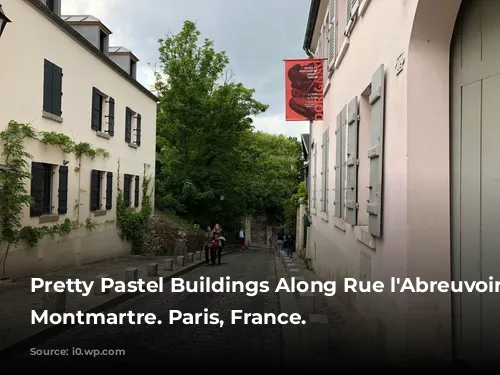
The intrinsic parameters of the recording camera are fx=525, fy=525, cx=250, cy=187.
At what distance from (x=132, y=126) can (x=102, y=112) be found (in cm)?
366

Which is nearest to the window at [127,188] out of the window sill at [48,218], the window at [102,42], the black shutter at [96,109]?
the black shutter at [96,109]

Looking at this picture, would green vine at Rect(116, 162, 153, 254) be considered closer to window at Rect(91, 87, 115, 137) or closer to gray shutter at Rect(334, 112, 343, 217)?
window at Rect(91, 87, 115, 137)

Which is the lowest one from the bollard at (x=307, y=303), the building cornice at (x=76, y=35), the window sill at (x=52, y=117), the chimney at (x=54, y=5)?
the bollard at (x=307, y=303)

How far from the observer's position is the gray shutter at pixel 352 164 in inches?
305

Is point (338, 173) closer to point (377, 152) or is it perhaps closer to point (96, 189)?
point (377, 152)

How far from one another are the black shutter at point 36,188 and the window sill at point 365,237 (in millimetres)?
8720

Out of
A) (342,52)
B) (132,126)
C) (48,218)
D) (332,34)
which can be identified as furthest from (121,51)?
(342,52)

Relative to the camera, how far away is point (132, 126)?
72.9ft

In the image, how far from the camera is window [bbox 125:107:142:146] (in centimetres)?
2129

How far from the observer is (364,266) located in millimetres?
6984

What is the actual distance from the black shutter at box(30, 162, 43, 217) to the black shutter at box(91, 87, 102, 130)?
13.6 feet

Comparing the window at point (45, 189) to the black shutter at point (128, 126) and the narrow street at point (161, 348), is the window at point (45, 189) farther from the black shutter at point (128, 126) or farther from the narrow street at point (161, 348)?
the black shutter at point (128, 126)

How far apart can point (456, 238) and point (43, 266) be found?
1153 cm

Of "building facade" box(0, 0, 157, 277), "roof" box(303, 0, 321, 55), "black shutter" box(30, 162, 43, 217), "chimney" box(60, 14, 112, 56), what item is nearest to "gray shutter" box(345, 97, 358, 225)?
"roof" box(303, 0, 321, 55)
